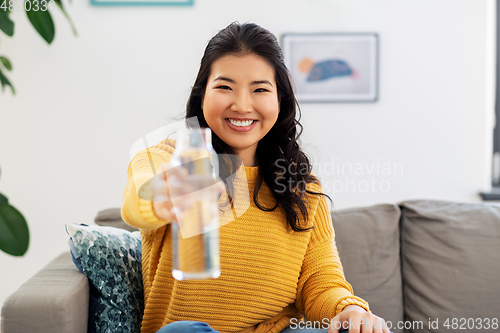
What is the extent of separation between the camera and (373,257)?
1.49 meters

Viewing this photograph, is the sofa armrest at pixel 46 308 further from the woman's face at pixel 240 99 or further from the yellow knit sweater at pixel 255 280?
the woman's face at pixel 240 99

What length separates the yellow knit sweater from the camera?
1.04 meters

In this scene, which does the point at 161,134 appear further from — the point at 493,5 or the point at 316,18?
the point at 493,5

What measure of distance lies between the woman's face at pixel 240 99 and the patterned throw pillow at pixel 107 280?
44 cm

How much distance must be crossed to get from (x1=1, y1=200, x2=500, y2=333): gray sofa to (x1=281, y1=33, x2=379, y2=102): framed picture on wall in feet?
2.55

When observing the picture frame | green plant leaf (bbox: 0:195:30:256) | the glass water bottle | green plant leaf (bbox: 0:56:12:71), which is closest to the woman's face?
the glass water bottle

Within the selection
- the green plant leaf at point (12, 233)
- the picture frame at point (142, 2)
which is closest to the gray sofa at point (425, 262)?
the green plant leaf at point (12, 233)

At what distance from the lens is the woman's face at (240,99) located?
3.30ft

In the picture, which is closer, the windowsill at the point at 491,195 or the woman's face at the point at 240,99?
the woman's face at the point at 240,99

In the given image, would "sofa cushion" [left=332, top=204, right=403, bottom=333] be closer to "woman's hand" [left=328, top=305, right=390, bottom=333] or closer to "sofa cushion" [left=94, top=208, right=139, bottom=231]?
"woman's hand" [left=328, top=305, right=390, bottom=333]

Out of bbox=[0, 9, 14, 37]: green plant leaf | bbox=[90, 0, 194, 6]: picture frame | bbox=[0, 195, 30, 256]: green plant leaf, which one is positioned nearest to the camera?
bbox=[0, 195, 30, 256]: green plant leaf

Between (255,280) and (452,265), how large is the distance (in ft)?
2.59

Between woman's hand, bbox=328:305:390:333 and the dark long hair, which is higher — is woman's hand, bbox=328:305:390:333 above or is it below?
below

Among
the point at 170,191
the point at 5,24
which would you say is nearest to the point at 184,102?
the point at 5,24
